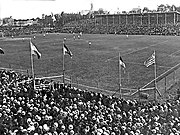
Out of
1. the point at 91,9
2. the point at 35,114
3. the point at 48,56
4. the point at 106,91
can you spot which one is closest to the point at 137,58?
the point at 48,56

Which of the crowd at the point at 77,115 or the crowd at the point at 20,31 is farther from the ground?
the crowd at the point at 20,31

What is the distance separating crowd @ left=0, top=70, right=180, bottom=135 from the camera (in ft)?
34.3

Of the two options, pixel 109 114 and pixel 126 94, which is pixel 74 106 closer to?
pixel 109 114

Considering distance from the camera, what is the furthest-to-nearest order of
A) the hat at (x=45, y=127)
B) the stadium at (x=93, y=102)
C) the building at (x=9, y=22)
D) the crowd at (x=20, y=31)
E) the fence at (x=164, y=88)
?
1. the building at (x=9, y=22)
2. the crowd at (x=20, y=31)
3. the fence at (x=164, y=88)
4. the stadium at (x=93, y=102)
5. the hat at (x=45, y=127)

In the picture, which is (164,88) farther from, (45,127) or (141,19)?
(141,19)

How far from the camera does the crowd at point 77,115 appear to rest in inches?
412

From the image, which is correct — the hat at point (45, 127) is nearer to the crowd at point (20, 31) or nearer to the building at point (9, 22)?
the crowd at point (20, 31)

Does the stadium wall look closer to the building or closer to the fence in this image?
the building

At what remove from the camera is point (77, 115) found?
1172 cm

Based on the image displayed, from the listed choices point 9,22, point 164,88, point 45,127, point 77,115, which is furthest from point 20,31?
point 45,127

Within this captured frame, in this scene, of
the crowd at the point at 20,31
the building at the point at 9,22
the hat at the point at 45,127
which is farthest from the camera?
the building at the point at 9,22

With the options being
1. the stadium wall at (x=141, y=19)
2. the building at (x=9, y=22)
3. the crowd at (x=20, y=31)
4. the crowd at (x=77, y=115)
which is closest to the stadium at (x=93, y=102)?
the crowd at (x=77, y=115)

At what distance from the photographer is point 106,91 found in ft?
58.5

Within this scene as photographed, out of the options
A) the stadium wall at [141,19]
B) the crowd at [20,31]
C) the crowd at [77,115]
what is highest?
the stadium wall at [141,19]
